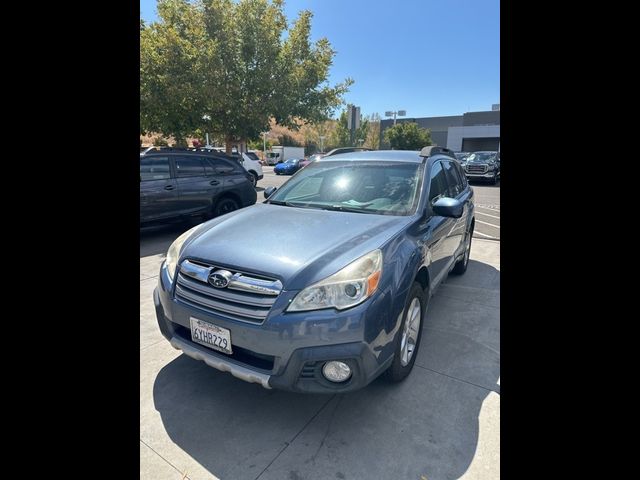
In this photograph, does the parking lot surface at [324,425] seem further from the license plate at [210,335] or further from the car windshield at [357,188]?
the car windshield at [357,188]

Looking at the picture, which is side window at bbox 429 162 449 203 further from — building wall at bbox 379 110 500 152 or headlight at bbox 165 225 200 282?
building wall at bbox 379 110 500 152

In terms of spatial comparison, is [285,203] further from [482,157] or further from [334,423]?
[482,157]

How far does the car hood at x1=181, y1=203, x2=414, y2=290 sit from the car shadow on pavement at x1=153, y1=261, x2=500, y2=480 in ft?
2.99

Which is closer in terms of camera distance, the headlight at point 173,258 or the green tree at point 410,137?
the headlight at point 173,258

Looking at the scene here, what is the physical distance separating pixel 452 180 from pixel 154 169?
16.9 feet

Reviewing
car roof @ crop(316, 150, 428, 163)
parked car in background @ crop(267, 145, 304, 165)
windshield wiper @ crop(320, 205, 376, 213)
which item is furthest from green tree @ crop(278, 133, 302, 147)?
windshield wiper @ crop(320, 205, 376, 213)

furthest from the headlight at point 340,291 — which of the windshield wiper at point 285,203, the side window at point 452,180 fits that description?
the side window at point 452,180

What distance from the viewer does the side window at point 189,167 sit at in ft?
22.1

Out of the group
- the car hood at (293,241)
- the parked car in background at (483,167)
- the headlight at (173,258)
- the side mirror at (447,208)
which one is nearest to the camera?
the car hood at (293,241)

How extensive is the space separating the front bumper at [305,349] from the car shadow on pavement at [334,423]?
364mm

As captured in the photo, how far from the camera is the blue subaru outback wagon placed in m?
1.86
